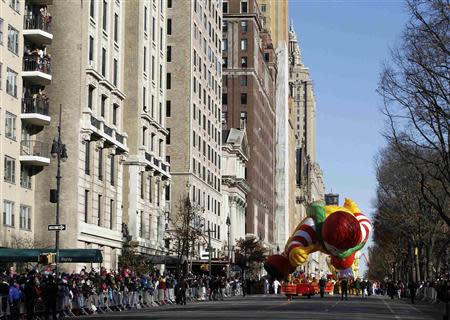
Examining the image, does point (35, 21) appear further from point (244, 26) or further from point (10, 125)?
point (244, 26)

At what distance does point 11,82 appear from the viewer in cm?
6234

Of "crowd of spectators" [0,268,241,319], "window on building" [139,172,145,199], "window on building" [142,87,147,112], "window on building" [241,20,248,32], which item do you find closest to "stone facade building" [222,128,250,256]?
"window on building" [241,20,248,32]

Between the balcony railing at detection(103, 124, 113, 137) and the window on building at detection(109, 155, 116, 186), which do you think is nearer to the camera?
the balcony railing at detection(103, 124, 113, 137)

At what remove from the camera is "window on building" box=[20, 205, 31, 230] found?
63.9 metres

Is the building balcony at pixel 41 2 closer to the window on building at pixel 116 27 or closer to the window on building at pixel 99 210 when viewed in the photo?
the window on building at pixel 116 27

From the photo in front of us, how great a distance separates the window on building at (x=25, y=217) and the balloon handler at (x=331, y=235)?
30.1m

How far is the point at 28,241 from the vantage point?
63125mm

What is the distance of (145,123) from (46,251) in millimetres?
37000

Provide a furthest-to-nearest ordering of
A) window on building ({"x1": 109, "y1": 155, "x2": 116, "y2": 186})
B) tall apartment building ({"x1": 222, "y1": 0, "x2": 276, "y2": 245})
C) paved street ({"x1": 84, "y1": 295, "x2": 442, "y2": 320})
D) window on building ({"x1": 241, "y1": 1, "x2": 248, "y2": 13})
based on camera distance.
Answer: window on building ({"x1": 241, "y1": 1, "x2": 248, "y2": 13}) < tall apartment building ({"x1": 222, "y1": 0, "x2": 276, "y2": 245}) < window on building ({"x1": 109, "y1": 155, "x2": 116, "y2": 186}) < paved street ({"x1": 84, "y1": 295, "x2": 442, "y2": 320})

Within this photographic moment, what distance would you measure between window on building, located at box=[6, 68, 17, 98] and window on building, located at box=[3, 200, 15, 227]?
6.46 m

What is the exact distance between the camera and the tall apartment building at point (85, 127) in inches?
2613

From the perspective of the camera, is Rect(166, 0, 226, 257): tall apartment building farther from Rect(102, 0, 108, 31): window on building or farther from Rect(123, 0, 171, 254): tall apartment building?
Rect(102, 0, 108, 31): window on building

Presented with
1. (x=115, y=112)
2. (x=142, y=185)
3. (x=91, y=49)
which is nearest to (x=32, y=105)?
(x=91, y=49)

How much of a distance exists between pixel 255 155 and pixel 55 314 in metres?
134
